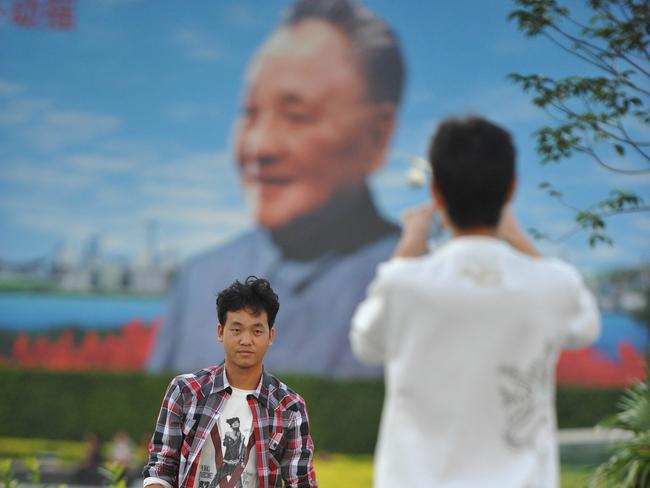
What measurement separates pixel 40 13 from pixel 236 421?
13780 millimetres

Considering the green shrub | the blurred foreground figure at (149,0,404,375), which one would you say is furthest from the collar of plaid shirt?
the blurred foreground figure at (149,0,404,375)

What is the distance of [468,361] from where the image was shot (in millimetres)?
1533

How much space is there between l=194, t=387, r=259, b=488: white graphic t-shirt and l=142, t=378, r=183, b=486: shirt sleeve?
0.07 m

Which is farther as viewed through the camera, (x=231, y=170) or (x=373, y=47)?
(x=231, y=170)

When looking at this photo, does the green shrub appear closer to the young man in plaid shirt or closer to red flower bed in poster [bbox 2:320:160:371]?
red flower bed in poster [bbox 2:320:160:371]

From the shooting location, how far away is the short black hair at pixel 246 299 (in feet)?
7.54

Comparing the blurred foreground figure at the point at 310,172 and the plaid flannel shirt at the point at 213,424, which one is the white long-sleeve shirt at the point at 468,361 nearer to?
the plaid flannel shirt at the point at 213,424

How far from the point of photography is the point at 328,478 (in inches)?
422

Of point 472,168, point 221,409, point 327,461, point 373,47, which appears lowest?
point 327,461

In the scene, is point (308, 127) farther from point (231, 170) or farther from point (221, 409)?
point (221, 409)

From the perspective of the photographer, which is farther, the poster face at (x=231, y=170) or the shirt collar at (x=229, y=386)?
the poster face at (x=231, y=170)

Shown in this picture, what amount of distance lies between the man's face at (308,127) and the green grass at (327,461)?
386cm

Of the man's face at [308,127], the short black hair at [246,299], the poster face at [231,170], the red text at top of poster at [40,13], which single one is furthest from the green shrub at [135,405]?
the short black hair at [246,299]

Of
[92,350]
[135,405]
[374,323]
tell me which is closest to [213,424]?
[374,323]
